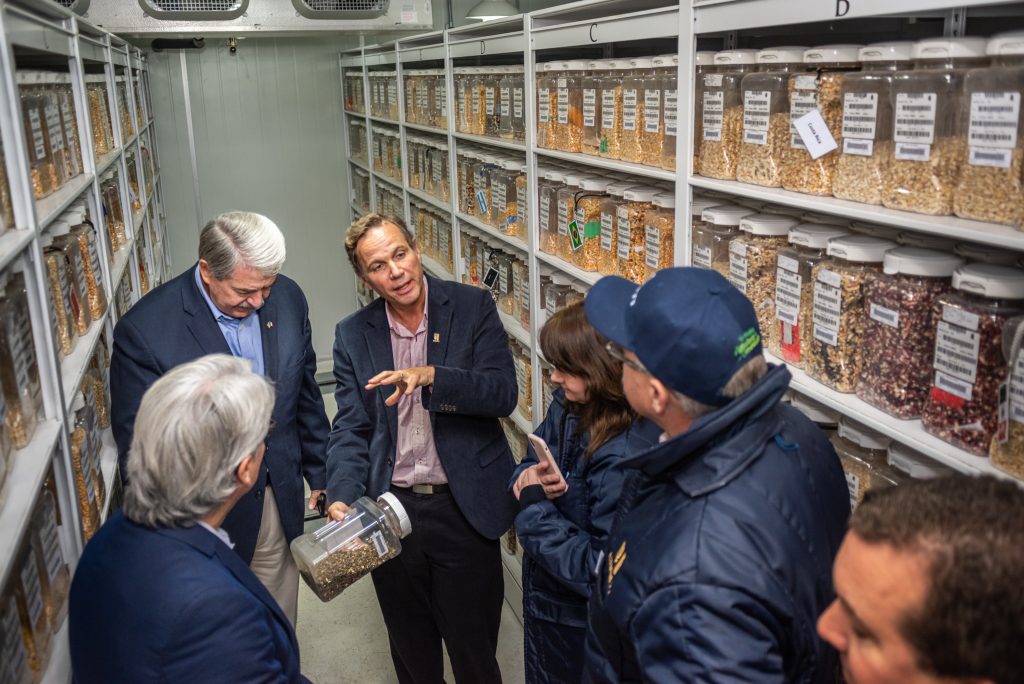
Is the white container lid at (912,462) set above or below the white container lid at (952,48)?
below

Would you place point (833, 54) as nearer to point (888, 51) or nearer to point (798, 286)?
point (888, 51)

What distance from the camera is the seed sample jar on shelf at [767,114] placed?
1690 mm

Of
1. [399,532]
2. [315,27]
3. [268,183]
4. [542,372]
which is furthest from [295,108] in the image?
[399,532]

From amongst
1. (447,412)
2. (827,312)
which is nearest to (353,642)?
(447,412)

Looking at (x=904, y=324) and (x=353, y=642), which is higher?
(x=904, y=324)

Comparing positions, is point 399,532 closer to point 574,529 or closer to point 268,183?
point 574,529

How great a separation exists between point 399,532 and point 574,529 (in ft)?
1.33

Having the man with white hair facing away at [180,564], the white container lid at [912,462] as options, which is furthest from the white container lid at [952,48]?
the man with white hair facing away at [180,564]

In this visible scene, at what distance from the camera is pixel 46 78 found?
84.3 inches

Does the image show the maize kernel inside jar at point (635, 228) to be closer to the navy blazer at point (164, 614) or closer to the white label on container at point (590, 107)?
the white label on container at point (590, 107)

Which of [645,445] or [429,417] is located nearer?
[645,445]

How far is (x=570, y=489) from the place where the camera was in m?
1.82

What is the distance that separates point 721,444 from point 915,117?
0.69m

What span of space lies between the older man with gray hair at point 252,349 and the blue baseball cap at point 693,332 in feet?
4.10
